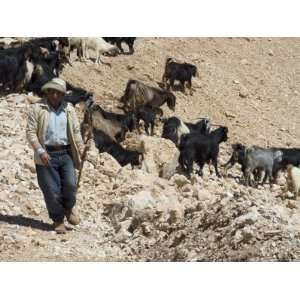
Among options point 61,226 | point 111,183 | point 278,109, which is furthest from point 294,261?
point 278,109

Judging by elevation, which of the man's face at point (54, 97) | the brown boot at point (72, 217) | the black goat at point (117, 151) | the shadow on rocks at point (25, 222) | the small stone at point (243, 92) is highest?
the man's face at point (54, 97)

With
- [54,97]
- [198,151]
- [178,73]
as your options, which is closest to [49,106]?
[54,97]

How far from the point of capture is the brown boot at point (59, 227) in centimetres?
934

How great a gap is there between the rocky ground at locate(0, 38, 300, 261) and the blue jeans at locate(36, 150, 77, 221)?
31cm

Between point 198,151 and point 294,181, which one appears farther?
point 198,151

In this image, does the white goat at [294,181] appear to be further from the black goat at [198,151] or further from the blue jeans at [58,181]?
the blue jeans at [58,181]

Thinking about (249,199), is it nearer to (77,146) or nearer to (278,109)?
(77,146)

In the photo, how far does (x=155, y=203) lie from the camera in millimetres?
10000

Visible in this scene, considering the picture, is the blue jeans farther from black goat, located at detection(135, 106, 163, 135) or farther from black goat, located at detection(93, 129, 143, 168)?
black goat, located at detection(135, 106, 163, 135)

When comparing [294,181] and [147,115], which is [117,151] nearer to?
[147,115]

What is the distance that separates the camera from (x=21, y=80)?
48.1 ft

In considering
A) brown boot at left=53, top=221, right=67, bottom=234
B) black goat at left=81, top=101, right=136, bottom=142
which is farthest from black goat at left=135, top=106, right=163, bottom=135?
brown boot at left=53, top=221, right=67, bottom=234

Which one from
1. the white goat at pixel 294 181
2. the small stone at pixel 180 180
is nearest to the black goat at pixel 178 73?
the white goat at pixel 294 181

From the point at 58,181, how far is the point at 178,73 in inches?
306
